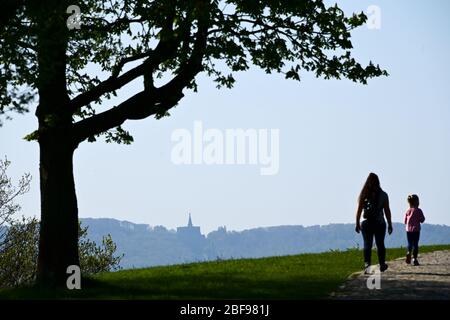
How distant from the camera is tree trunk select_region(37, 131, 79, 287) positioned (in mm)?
22750

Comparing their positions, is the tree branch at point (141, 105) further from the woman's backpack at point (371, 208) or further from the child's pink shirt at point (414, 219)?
the child's pink shirt at point (414, 219)

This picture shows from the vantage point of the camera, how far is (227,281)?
23.0m

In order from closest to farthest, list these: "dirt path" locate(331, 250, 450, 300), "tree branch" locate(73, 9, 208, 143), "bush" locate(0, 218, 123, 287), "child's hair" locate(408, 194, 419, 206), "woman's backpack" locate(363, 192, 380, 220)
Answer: "dirt path" locate(331, 250, 450, 300) < "woman's backpack" locate(363, 192, 380, 220) < "tree branch" locate(73, 9, 208, 143) < "child's hair" locate(408, 194, 419, 206) < "bush" locate(0, 218, 123, 287)

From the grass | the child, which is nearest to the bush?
the grass

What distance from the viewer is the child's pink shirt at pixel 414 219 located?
1008 inches

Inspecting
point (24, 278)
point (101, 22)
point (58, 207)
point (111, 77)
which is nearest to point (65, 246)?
point (58, 207)

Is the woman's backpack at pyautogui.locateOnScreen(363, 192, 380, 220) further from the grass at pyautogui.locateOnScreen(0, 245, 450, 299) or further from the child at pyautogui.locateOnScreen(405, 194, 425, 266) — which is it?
the child at pyautogui.locateOnScreen(405, 194, 425, 266)

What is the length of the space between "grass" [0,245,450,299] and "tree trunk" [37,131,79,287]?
2.26ft

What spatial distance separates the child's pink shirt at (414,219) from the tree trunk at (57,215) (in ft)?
33.2

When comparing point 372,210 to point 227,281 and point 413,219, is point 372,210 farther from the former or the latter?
point 227,281

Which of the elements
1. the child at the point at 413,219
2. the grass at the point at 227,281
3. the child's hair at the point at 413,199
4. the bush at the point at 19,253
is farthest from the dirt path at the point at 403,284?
the bush at the point at 19,253

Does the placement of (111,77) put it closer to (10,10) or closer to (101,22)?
(101,22)

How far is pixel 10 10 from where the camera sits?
63.8 ft
